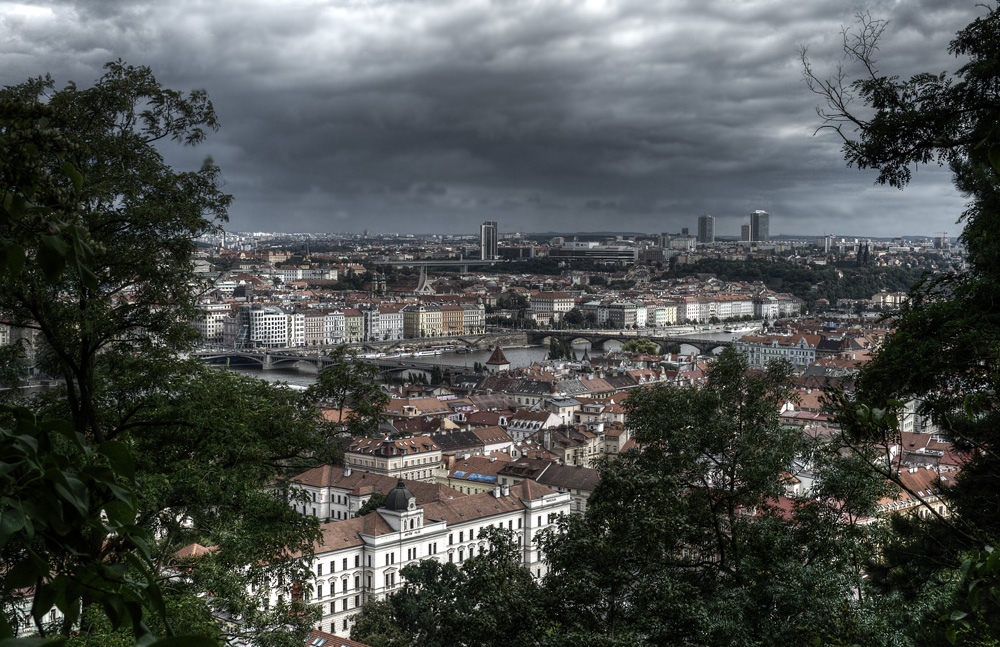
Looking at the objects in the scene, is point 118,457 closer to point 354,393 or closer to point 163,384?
point 163,384

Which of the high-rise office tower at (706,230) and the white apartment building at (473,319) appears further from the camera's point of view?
the high-rise office tower at (706,230)

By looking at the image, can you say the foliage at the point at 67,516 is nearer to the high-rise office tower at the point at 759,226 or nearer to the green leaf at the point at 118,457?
the green leaf at the point at 118,457

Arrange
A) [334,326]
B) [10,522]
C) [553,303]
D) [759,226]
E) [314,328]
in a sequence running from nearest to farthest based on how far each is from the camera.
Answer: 1. [10,522]
2. [314,328]
3. [334,326]
4. [553,303]
5. [759,226]

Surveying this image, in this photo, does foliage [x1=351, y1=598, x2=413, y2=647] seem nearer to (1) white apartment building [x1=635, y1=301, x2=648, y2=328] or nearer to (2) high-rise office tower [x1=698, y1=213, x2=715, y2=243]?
(1) white apartment building [x1=635, y1=301, x2=648, y2=328]

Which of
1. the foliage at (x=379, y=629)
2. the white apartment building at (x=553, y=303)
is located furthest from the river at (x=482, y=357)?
the foliage at (x=379, y=629)

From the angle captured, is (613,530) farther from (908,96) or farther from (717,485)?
(908,96)

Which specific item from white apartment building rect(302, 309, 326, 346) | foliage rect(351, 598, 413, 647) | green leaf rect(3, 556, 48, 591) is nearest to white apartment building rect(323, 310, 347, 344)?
white apartment building rect(302, 309, 326, 346)

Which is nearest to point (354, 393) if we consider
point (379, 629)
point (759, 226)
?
point (379, 629)
